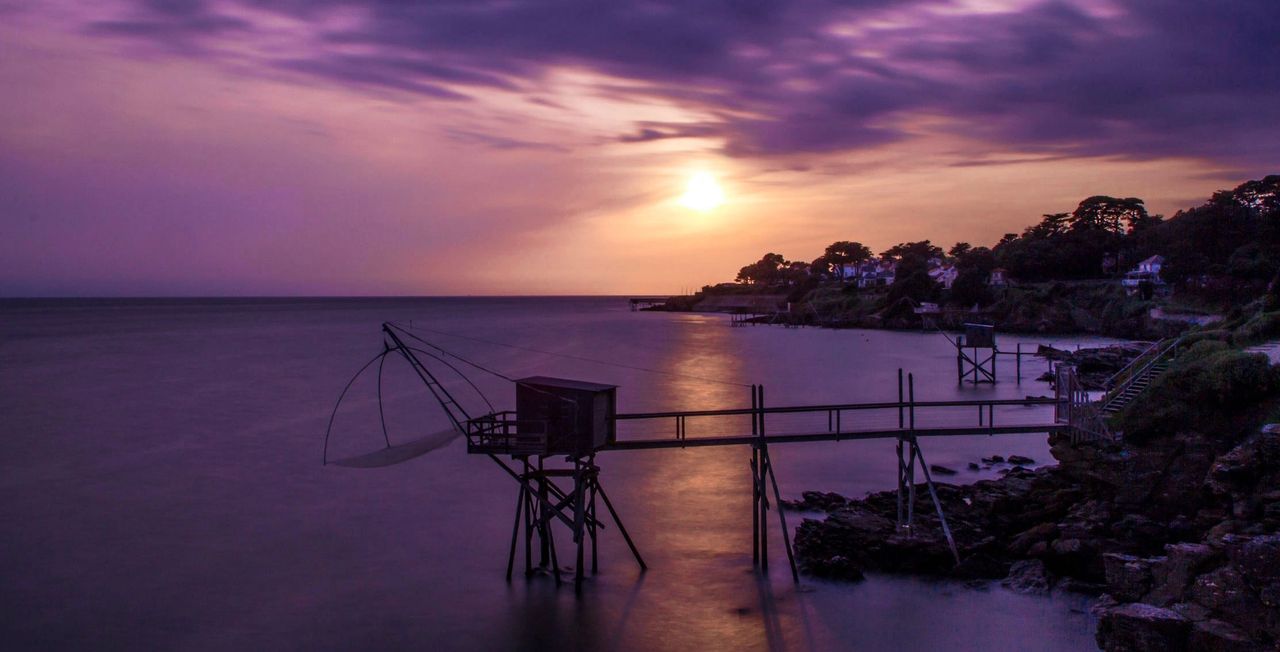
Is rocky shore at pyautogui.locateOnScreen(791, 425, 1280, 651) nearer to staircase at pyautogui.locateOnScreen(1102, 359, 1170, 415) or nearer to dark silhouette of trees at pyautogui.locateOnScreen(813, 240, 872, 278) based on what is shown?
staircase at pyautogui.locateOnScreen(1102, 359, 1170, 415)

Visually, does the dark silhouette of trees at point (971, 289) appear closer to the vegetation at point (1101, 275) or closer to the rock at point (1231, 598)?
the vegetation at point (1101, 275)

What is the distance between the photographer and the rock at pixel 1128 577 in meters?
13.2

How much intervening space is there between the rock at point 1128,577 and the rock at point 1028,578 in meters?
2.10

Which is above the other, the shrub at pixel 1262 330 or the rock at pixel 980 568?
the shrub at pixel 1262 330

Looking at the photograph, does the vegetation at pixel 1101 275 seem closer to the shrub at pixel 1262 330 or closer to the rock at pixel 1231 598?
the shrub at pixel 1262 330

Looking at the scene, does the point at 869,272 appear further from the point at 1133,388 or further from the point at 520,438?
the point at 520,438

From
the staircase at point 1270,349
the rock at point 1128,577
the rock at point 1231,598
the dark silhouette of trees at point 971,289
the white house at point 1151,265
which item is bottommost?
the rock at point 1128,577

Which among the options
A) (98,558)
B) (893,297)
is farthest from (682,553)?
(893,297)

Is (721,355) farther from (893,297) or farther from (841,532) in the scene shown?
(841,532)

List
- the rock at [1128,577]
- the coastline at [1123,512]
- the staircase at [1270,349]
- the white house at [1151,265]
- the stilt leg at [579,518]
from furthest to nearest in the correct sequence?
the white house at [1151,265] → the staircase at [1270,349] → the stilt leg at [579,518] → the coastline at [1123,512] → the rock at [1128,577]

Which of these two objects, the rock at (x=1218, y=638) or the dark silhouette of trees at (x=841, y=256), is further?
the dark silhouette of trees at (x=841, y=256)

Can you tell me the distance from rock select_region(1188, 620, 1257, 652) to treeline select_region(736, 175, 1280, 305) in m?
28.4

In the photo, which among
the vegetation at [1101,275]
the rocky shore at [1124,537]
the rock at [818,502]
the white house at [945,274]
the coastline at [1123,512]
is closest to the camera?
the rocky shore at [1124,537]

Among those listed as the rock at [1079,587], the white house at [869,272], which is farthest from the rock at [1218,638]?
the white house at [869,272]
